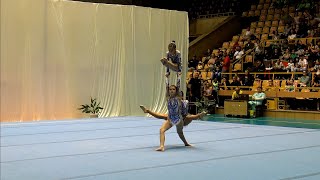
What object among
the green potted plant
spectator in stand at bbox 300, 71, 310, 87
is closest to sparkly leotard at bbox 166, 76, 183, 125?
the green potted plant

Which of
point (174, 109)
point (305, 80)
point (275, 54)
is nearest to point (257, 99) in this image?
point (305, 80)

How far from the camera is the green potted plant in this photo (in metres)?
15.0

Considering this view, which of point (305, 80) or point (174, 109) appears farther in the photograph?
point (305, 80)

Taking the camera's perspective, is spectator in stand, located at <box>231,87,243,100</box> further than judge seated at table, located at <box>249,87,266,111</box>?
Yes

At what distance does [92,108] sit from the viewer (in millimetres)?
15273

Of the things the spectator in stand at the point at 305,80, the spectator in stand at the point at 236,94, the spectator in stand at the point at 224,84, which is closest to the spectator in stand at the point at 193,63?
the spectator in stand at the point at 224,84

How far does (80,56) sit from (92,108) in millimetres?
1616

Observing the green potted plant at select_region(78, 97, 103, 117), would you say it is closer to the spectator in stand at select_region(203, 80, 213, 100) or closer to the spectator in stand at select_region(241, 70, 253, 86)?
the spectator in stand at select_region(203, 80, 213, 100)

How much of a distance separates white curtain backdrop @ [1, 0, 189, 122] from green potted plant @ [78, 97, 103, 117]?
0.52ft

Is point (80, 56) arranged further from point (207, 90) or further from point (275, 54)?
point (275, 54)

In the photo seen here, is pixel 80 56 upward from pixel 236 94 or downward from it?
upward

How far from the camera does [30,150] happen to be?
8.09 m

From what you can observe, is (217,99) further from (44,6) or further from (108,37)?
(44,6)

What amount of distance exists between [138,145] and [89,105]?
21.8 ft
